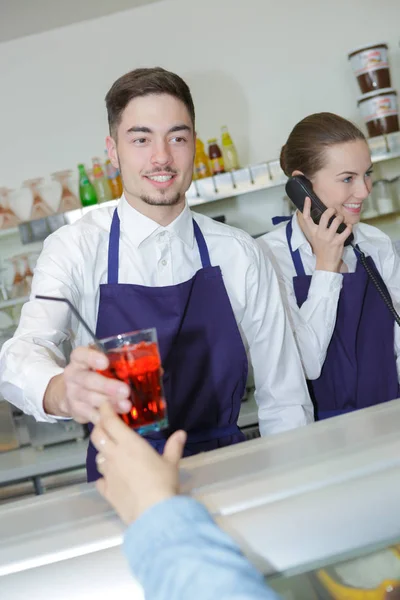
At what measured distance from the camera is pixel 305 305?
7.11 feet

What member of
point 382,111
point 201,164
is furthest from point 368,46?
point 201,164

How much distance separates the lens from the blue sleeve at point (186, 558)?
626 mm

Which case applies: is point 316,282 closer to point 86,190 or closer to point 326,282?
point 326,282

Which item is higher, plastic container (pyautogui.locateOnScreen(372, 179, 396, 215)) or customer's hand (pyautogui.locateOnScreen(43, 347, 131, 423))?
customer's hand (pyautogui.locateOnScreen(43, 347, 131, 423))

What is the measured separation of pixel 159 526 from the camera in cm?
68

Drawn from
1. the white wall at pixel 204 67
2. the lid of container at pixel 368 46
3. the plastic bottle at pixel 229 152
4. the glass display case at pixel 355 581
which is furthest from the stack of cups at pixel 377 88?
the glass display case at pixel 355 581

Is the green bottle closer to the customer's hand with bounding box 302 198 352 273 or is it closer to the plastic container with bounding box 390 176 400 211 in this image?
the plastic container with bounding box 390 176 400 211

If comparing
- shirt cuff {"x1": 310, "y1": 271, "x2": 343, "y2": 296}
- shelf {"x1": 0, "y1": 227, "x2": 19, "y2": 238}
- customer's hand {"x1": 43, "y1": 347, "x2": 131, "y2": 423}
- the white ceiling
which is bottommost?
shirt cuff {"x1": 310, "y1": 271, "x2": 343, "y2": 296}

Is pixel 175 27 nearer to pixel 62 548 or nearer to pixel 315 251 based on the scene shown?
pixel 315 251

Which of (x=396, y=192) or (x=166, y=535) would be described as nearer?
(x=166, y=535)

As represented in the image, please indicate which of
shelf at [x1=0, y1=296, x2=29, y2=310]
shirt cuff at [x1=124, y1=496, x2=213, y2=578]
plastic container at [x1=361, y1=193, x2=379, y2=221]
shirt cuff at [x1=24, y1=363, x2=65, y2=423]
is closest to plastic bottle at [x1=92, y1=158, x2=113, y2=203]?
shelf at [x1=0, y1=296, x2=29, y2=310]

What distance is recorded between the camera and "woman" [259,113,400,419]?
A: 2.16m

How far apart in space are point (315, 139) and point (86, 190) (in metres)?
1.71

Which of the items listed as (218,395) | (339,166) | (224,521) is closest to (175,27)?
(339,166)
